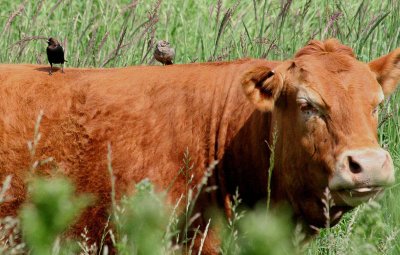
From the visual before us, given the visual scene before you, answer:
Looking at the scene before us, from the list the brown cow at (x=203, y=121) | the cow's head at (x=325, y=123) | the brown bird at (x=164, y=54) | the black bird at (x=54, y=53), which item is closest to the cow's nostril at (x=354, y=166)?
the cow's head at (x=325, y=123)

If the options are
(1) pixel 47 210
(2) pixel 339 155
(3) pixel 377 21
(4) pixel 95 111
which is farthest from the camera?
(3) pixel 377 21

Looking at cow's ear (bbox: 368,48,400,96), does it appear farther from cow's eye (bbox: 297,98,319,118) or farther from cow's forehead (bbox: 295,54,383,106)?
cow's eye (bbox: 297,98,319,118)

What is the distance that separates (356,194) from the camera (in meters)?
3.50

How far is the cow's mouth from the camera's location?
345cm

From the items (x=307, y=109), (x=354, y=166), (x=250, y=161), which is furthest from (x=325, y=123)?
(x=250, y=161)

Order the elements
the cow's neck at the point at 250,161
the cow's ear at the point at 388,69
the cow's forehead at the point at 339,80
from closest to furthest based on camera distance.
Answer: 1. the cow's forehead at the point at 339,80
2. the cow's neck at the point at 250,161
3. the cow's ear at the point at 388,69

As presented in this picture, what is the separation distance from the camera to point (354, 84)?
12.6 feet

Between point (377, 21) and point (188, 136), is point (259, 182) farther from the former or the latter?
point (377, 21)

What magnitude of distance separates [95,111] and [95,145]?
0.66ft

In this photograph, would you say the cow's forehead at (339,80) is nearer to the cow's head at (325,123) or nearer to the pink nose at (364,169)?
the cow's head at (325,123)

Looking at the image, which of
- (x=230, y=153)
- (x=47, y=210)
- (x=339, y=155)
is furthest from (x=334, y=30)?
(x=47, y=210)

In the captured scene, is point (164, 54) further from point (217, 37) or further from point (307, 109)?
point (307, 109)

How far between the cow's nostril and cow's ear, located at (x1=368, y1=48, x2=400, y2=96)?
3.19ft

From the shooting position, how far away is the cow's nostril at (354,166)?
3.41 m
